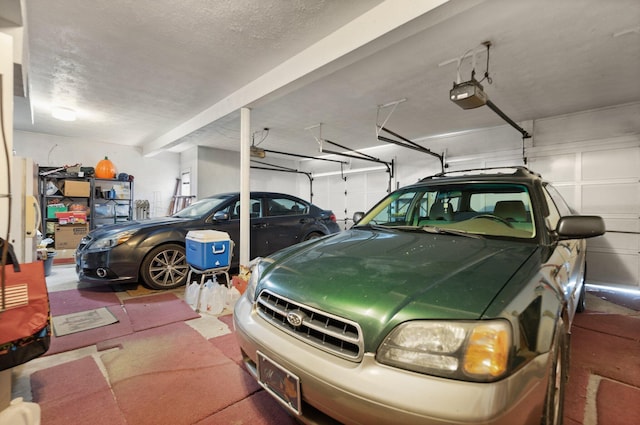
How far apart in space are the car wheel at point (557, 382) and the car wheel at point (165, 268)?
386 cm

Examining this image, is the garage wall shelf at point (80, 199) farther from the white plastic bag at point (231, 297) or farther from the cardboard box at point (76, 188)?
the white plastic bag at point (231, 297)

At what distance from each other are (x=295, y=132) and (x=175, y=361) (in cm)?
540

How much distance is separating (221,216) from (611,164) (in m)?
6.30

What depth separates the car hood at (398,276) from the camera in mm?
1002

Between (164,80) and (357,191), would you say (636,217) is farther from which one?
(164,80)

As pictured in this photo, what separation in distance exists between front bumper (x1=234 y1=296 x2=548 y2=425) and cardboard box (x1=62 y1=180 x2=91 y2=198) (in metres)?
8.06

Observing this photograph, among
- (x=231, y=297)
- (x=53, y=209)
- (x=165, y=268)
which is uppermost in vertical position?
(x=53, y=209)

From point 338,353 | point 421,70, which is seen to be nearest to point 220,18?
point 421,70

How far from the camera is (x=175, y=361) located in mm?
2064

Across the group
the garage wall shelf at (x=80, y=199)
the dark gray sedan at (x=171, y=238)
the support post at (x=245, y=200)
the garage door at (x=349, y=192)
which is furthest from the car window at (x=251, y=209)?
the garage wall shelf at (x=80, y=199)

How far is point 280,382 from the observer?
114 cm

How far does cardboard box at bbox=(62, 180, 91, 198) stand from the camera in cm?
670

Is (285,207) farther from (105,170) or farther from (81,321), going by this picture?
(105,170)

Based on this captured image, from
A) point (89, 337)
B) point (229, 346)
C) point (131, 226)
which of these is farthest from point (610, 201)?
point (131, 226)
